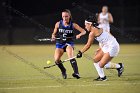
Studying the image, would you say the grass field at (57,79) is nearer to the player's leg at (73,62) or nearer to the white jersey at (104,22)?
the player's leg at (73,62)

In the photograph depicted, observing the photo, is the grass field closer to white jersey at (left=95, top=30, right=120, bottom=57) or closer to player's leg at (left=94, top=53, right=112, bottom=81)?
player's leg at (left=94, top=53, right=112, bottom=81)

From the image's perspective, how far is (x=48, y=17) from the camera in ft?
100

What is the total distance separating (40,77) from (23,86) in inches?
87.8

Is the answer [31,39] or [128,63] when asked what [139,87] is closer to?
[128,63]

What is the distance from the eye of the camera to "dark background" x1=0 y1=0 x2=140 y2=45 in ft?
98.8

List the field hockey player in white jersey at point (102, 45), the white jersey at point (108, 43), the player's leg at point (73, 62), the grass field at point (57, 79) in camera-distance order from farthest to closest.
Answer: the player's leg at point (73, 62) → the white jersey at point (108, 43) → the field hockey player in white jersey at point (102, 45) → the grass field at point (57, 79)

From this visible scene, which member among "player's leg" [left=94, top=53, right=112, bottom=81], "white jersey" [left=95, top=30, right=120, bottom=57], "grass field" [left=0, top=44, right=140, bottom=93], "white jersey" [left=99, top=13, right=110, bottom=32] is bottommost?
"grass field" [left=0, top=44, right=140, bottom=93]

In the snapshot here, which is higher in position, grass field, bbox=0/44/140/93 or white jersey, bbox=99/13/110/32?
white jersey, bbox=99/13/110/32

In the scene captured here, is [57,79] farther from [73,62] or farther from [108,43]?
[108,43]

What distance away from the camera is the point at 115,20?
102ft

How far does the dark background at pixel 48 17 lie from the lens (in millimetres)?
30125

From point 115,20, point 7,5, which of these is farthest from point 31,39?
point 115,20

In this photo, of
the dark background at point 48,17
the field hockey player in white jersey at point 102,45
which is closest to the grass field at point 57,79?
the field hockey player in white jersey at point 102,45

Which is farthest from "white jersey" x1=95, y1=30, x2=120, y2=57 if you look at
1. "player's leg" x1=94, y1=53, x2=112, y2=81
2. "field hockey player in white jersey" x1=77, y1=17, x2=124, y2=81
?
"player's leg" x1=94, y1=53, x2=112, y2=81
